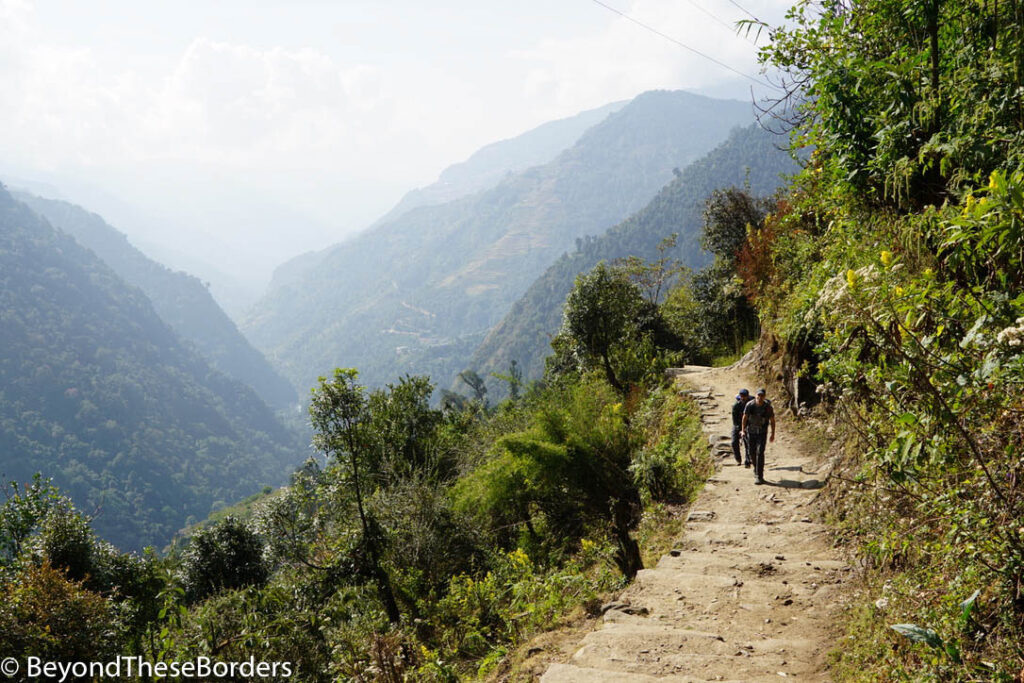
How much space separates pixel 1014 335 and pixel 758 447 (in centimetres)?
497

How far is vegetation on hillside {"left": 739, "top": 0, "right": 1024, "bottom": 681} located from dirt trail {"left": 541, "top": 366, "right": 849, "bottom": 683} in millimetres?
353

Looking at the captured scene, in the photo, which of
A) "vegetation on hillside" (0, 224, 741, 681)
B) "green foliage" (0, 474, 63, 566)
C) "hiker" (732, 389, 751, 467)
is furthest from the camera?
"green foliage" (0, 474, 63, 566)

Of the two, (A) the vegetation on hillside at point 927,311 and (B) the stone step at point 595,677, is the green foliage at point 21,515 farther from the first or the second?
(A) the vegetation on hillside at point 927,311

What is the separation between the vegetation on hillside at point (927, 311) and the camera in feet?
8.75

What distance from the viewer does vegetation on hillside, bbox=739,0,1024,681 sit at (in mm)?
2668

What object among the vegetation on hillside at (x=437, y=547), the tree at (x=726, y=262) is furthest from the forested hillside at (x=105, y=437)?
the tree at (x=726, y=262)

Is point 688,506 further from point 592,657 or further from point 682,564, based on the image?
point 592,657

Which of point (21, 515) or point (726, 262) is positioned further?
point (726, 262)

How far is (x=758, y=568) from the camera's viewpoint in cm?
497

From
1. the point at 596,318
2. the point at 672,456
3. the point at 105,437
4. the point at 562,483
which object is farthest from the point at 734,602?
the point at 105,437

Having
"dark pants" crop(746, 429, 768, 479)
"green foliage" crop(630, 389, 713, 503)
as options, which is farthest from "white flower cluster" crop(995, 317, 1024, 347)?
"green foliage" crop(630, 389, 713, 503)

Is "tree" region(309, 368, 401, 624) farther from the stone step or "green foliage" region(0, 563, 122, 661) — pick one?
the stone step

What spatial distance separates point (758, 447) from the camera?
7301 mm

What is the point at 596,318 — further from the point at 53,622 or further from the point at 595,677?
the point at 595,677
